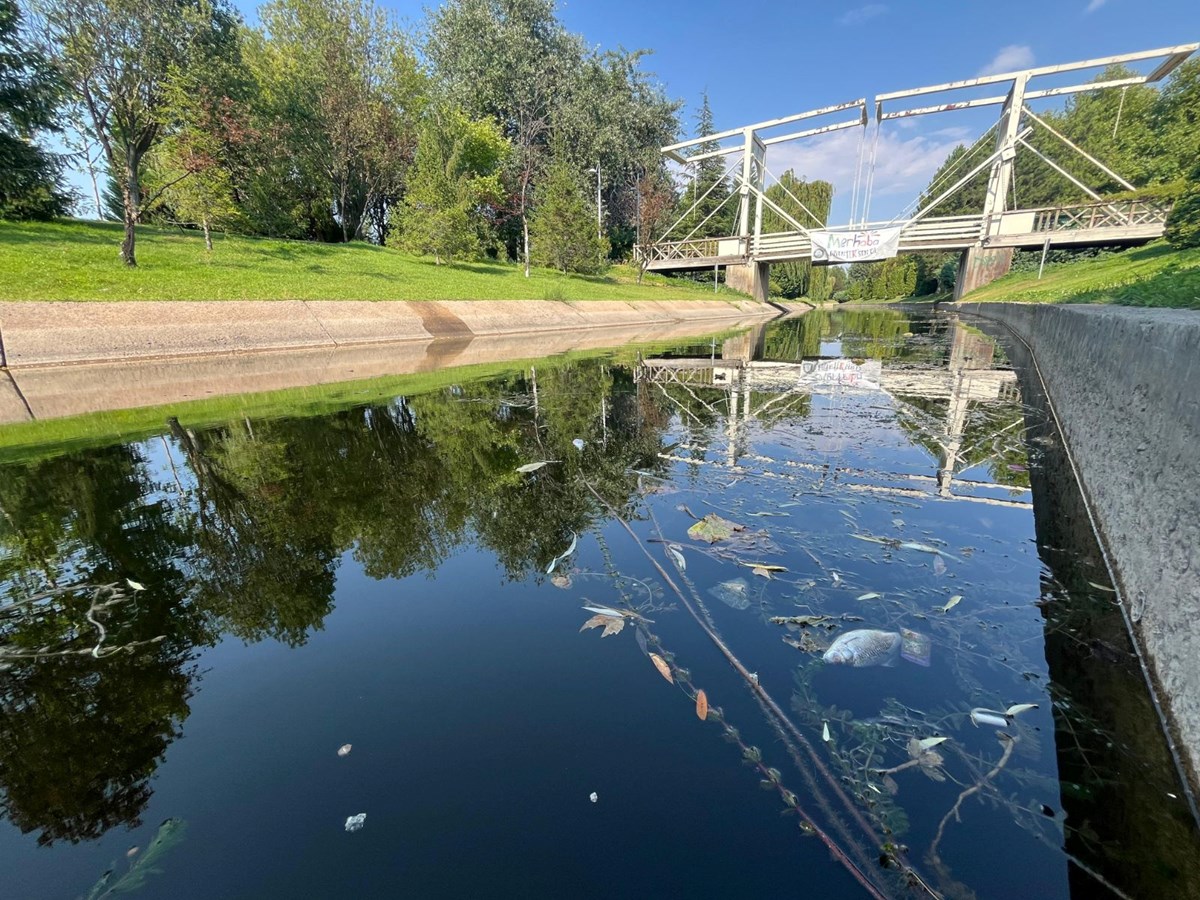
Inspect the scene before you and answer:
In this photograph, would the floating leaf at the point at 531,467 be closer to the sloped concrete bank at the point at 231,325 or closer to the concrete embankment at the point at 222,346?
the concrete embankment at the point at 222,346

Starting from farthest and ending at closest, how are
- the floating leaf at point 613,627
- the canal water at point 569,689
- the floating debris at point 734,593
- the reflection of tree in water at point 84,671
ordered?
the floating debris at point 734,593, the floating leaf at point 613,627, the reflection of tree in water at point 84,671, the canal water at point 569,689

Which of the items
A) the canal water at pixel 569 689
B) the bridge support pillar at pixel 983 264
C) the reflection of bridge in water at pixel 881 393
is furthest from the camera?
the bridge support pillar at pixel 983 264

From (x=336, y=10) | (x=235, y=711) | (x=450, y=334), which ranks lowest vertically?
(x=235, y=711)

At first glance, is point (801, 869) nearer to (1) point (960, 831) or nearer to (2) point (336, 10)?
(1) point (960, 831)

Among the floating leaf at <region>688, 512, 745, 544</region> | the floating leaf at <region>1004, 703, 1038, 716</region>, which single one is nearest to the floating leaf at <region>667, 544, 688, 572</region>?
the floating leaf at <region>688, 512, 745, 544</region>

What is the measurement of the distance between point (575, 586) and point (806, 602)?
1.51 m

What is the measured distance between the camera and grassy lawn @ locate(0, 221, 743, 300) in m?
12.4

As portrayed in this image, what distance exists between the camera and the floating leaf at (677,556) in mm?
3689

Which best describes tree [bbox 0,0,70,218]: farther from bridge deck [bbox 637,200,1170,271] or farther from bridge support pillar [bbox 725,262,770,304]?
bridge support pillar [bbox 725,262,770,304]

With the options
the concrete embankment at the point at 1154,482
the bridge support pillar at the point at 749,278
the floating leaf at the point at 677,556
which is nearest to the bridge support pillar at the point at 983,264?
the bridge support pillar at the point at 749,278

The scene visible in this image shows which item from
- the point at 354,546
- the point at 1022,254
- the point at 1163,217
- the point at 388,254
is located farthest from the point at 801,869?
the point at 1022,254

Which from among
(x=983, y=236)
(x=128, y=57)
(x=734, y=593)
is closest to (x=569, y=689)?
(x=734, y=593)

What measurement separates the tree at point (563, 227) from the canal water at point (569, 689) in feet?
93.7

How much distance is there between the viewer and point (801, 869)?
171 cm
